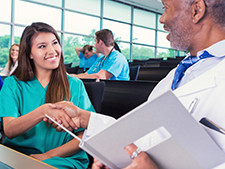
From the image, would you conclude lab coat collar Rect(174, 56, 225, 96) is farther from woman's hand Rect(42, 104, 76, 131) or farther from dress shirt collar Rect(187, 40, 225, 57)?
woman's hand Rect(42, 104, 76, 131)

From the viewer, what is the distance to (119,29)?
8.88 m

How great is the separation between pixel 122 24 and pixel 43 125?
8080mm

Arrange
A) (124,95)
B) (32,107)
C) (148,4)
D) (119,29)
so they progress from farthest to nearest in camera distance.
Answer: (148,4) < (119,29) < (124,95) < (32,107)

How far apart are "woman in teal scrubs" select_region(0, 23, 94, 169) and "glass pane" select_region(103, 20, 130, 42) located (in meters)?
7.21

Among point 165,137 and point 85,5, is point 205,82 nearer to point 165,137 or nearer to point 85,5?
point 165,137

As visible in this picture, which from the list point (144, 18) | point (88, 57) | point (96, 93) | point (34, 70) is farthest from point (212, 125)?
point (144, 18)

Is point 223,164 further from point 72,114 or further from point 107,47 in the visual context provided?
point 107,47

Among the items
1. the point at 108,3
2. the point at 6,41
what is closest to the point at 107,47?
the point at 6,41

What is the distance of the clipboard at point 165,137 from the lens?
424 mm

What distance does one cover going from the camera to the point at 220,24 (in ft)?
2.72

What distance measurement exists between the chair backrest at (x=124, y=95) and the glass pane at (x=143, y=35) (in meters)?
8.01

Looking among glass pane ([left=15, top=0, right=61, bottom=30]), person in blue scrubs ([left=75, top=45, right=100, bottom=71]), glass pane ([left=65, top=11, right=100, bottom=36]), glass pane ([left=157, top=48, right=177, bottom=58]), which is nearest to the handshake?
person in blue scrubs ([left=75, top=45, right=100, bottom=71])

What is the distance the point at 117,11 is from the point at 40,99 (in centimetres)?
791

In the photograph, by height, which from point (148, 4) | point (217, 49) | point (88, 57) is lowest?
point (217, 49)
